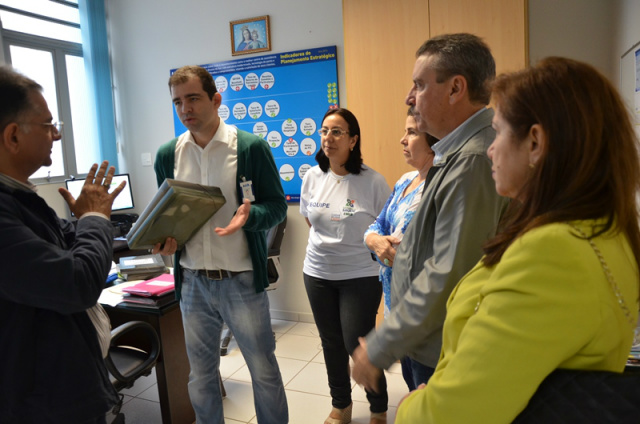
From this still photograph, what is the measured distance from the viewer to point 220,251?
6.23 ft

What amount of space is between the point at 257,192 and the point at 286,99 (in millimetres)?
2134

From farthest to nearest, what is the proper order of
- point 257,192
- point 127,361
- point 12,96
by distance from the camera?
point 127,361 < point 257,192 < point 12,96

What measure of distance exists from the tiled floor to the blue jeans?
648 millimetres

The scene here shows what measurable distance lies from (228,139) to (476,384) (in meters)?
1.55

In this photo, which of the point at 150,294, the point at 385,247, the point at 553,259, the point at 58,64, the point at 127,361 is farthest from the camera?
the point at 58,64

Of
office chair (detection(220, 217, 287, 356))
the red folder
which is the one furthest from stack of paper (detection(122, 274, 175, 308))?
office chair (detection(220, 217, 287, 356))

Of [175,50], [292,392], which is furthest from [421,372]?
[175,50]

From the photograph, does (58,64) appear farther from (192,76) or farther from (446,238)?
(446,238)

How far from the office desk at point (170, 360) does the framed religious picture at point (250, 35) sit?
→ 252cm

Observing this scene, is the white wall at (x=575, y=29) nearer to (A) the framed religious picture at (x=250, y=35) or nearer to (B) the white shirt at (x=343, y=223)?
(B) the white shirt at (x=343, y=223)

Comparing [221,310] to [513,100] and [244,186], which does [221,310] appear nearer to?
[244,186]

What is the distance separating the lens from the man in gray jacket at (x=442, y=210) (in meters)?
1.06

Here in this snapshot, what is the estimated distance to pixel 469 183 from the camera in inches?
42.6

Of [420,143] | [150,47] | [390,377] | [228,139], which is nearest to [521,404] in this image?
[420,143]
